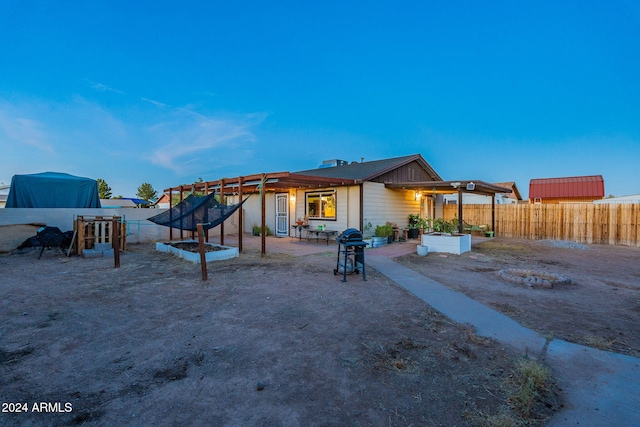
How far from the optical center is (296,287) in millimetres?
4980

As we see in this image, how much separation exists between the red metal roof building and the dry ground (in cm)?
2296

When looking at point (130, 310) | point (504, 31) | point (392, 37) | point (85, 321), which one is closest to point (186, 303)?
point (130, 310)

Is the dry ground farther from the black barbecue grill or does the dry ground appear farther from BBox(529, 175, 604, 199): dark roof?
BBox(529, 175, 604, 199): dark roof

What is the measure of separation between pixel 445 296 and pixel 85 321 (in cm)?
493

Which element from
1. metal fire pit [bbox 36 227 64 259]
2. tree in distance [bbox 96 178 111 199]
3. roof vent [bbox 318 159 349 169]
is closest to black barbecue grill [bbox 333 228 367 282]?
metal fire pit [bbox 36 227 64 259]

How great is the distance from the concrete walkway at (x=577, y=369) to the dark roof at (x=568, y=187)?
898 inches

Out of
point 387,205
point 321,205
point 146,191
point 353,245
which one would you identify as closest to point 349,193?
point 321,205

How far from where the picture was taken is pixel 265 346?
283 centimetres

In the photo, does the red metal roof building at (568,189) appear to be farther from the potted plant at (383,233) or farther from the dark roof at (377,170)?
the potted plant at (383,233)

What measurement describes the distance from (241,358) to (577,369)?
2.88 meters

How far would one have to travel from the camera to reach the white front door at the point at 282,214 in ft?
42.7

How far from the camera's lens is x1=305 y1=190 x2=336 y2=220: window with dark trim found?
11234 millimetres

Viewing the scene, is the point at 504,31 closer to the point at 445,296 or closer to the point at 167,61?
the point at 445,296

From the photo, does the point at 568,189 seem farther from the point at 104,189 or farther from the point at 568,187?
the point at 104,189
